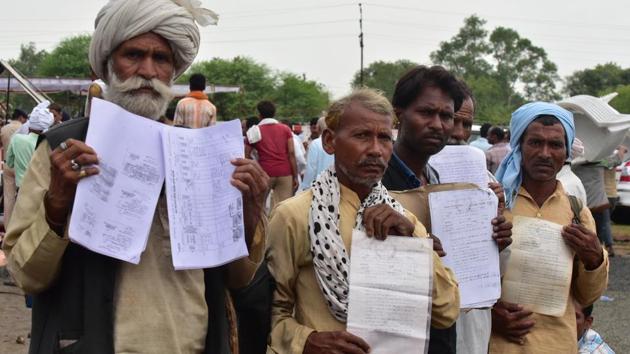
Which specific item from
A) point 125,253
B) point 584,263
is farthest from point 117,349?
point 584,263

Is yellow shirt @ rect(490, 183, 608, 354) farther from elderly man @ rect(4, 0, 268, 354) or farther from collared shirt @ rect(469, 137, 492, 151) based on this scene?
collared shirt @ rect(469, 137, 492, 151)

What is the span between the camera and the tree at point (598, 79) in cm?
7281

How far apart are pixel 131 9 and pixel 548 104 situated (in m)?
2.13

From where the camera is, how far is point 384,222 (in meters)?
2.74

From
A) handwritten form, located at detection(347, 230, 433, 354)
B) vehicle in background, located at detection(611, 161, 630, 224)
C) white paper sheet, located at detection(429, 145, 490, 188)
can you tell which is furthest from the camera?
vehicle in background, located at detection(611, 161, 630, 224)

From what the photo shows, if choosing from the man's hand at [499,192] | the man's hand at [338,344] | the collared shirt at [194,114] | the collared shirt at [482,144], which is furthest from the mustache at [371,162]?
the collared shirt at [482,144]

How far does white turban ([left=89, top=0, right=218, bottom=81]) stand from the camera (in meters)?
2.62

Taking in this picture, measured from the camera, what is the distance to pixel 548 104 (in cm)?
395

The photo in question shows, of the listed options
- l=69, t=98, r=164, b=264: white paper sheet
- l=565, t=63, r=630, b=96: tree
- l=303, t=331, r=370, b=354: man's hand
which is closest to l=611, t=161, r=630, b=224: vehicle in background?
l=303, t=331, r=370, b=354: man's hand

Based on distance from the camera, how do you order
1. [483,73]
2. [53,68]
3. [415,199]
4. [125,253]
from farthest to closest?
[483,73]
[53,68]
[415,199]
[125,253]

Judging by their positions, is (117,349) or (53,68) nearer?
(117,349)

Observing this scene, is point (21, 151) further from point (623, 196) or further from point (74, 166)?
point (623, 196)

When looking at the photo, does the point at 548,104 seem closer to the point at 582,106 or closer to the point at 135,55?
the point at 135,55

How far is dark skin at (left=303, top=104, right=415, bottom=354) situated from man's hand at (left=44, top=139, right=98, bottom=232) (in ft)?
2.93
